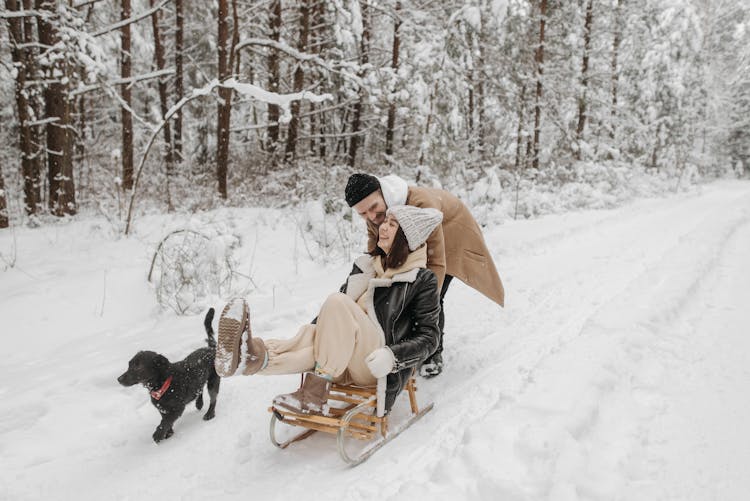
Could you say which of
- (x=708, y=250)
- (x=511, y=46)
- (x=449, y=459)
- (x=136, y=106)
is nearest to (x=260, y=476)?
(x=449, y=459)

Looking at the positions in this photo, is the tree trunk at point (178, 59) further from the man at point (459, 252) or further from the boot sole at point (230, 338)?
the boot sole at point (230, 338)

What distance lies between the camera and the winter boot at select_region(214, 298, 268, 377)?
8.23ft

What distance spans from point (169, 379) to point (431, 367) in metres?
2.02

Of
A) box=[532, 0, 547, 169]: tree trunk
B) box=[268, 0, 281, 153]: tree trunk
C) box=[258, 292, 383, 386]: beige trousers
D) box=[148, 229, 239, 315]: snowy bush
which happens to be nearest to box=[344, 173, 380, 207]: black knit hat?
box=[258, 292, 383, 386]: beige trousers

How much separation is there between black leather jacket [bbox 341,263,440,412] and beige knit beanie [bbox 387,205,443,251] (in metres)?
0.20

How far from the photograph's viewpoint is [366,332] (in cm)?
289

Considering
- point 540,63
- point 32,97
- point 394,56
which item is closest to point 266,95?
point 394,56

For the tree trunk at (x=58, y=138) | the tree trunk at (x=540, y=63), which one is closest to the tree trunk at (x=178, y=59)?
the tree trunk at (x=58, y=138)

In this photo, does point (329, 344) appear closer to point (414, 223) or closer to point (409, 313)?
point (409, 313)

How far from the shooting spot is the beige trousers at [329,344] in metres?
2.77

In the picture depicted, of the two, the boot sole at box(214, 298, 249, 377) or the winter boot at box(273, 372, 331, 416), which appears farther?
the winter boot at box(273, 372, 331, 416)

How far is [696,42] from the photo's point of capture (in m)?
21.2

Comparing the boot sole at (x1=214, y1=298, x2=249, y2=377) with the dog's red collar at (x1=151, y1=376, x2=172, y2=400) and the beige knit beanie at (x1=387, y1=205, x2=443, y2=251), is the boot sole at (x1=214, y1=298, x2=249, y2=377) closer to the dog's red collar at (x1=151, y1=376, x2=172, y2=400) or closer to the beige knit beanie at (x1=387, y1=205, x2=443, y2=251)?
the dog's red collar at (x1=151, y1=376, x2=172, y2=400)

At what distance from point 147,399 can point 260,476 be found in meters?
1.42
